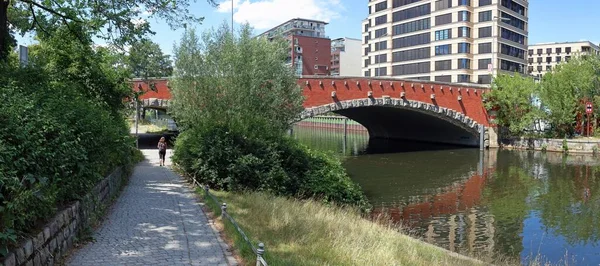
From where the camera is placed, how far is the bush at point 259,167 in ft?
52.6

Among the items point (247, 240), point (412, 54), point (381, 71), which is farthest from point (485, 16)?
point (247, 240)

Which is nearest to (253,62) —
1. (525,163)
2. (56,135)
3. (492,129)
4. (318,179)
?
(318,179)

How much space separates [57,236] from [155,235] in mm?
2250

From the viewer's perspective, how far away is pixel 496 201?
21.0 m

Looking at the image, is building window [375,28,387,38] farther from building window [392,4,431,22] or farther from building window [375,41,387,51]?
building window [392,4,431,22]

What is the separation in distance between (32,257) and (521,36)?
288 ft

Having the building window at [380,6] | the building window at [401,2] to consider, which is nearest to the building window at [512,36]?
the building window at [401,2]

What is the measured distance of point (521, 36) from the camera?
81.3 meters

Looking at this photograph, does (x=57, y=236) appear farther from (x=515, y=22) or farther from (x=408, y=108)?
(x=515, y=22)

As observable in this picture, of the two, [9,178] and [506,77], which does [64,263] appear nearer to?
[9,178]

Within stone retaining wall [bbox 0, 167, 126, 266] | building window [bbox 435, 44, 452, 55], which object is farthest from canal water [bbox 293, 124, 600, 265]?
building window [bbox 435, 44, 452, 55]

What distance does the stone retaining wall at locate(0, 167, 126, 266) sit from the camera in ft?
17.8

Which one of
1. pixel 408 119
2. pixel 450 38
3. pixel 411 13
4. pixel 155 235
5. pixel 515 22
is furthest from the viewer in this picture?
pixel 411 13

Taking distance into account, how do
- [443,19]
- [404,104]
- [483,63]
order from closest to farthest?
1. [404,104]
2. [483,63]
3. [443,19]
